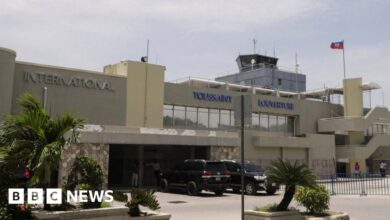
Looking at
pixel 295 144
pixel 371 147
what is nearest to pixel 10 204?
pixel 295 144

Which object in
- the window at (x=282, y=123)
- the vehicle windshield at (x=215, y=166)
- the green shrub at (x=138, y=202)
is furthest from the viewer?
the window at (x=282, y=123)

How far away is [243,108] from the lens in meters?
10.7

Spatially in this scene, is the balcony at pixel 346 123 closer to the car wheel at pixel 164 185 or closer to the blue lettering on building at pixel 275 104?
the blue lettering on building at pixel 275 104

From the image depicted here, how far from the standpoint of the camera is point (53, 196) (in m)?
11.2

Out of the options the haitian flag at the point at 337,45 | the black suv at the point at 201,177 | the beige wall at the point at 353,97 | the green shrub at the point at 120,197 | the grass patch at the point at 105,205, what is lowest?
the grass patch at the point at 105,205

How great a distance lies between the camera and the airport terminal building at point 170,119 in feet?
92.3

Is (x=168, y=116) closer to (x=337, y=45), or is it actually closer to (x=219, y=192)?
(x=219, y=192)

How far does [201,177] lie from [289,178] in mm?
12056

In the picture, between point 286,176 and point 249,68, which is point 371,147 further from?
point 286,176

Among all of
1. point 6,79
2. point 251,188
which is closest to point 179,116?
point 251,188

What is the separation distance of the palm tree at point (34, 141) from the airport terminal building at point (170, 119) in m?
8.54

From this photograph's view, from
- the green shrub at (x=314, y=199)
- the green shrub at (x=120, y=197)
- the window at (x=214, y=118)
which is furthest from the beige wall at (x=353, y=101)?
the green shrub at (x=120, y=197)

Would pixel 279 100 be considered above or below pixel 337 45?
below

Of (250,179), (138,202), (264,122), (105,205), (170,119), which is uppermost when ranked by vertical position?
(264,122)
